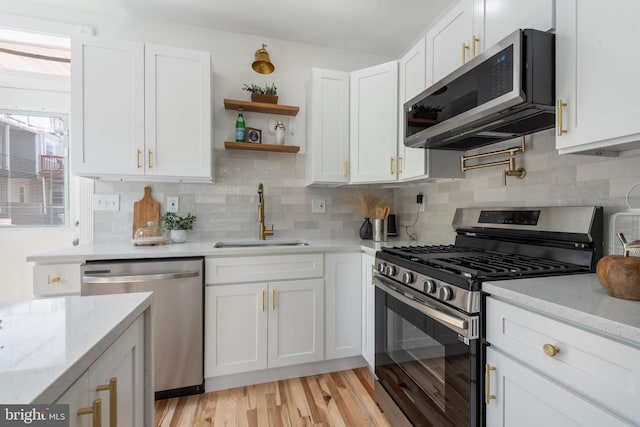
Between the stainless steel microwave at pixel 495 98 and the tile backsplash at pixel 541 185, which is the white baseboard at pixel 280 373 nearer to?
the tile backsplash at pixel 541 185

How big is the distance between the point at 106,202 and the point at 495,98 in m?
2.62

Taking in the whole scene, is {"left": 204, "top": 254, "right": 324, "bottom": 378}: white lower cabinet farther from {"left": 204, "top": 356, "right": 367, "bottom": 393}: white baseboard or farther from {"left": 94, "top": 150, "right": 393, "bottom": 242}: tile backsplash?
{"left": 94, "top": 150, "right": 393, "bottom": 242}: tile backsplash

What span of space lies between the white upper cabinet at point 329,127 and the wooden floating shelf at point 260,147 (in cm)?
20

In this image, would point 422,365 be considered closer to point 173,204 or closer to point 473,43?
point 473,43

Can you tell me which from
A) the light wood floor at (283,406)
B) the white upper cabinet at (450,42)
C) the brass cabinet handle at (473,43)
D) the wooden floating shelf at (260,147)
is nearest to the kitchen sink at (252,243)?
the wooden floating shelf at (260,147)

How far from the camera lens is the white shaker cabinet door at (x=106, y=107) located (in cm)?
191

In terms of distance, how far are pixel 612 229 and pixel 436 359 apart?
884 mm

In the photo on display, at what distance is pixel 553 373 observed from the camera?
0.82m

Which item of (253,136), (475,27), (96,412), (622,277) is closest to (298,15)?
(253,136)

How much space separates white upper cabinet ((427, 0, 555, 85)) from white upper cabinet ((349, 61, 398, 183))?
40cm

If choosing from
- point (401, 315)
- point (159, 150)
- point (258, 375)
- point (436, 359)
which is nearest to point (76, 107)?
point (159, 150)

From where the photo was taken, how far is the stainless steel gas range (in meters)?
1.07

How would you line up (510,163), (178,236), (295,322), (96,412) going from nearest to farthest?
1. (96,412)
2. (510,163)
3. (295,322)
4. (178,236)

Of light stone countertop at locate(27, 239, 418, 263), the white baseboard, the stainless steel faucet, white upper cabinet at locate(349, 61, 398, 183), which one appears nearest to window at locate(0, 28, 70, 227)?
light stone countertop at locate(27, 239, 418, 263)
